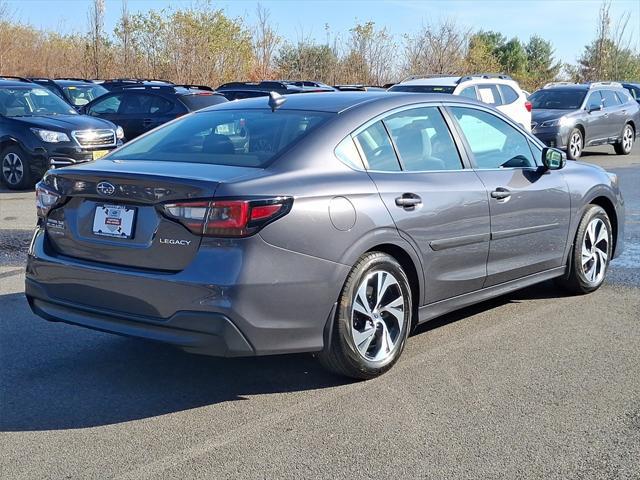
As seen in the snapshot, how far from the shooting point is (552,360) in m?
5.32

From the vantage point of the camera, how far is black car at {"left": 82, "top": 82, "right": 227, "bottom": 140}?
16203 millimetres

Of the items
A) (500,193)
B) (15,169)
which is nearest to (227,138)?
(500,193)

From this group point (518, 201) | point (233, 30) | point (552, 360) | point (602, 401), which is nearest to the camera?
point (602, 401)

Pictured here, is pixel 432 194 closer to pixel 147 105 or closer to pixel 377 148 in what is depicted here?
pixel 377 148

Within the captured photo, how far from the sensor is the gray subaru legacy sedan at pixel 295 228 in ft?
14.2

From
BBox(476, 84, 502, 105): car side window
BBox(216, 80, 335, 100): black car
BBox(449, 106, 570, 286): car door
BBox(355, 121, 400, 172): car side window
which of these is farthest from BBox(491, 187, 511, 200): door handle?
BBox(216, 80, 335, 100): black car

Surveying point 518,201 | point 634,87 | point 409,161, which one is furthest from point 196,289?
point 634,87

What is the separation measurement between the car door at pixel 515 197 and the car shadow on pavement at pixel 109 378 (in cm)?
160

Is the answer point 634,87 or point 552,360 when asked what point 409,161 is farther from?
point 634,87

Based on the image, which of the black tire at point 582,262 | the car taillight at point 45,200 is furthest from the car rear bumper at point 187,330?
the black tire at point 582,262

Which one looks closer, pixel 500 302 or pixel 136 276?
pixel 136 276

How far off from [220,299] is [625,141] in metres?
19.0

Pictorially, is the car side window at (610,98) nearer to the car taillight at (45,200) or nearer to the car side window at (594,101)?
the car side window at (594,101)

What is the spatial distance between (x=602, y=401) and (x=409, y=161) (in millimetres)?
1805
